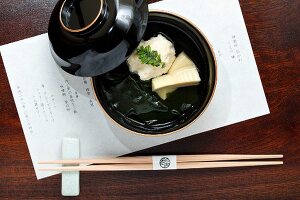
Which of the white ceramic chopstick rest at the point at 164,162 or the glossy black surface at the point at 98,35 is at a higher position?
the glossy black surface at the point at 98,35

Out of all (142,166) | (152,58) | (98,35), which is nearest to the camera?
(98,35)

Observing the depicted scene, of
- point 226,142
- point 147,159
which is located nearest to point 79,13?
point 147,159

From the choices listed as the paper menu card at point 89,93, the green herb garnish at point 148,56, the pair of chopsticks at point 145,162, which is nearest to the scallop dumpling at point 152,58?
the green herb garnish at point 148,56

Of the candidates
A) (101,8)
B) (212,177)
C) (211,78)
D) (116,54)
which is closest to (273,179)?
(212,177)

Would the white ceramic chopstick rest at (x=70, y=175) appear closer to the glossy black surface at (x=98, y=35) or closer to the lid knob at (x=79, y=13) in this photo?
the glossy black surface at (x=98, y=35)

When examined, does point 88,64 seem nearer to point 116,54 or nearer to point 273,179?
point 116,54

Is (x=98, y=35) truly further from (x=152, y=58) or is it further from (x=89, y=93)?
(x=89, y=93)

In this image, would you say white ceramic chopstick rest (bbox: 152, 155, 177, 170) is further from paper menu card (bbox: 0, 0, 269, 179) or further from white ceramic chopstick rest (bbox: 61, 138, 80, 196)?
white ceramic chopstick rest (bbox: 61, 138, 80, 196)

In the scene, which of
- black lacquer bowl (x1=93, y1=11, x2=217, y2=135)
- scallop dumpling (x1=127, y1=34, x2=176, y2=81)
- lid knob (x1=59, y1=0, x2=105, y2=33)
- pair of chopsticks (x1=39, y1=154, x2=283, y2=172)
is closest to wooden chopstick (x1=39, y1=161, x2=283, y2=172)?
pair of chopsticks (x1=39, y1=154, x2=283, y2=172)
